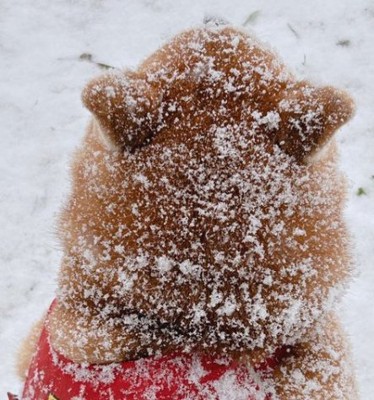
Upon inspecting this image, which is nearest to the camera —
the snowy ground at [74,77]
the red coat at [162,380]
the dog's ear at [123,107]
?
the dog's ear at [123,107]

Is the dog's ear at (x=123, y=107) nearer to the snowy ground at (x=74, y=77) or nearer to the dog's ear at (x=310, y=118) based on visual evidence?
the dog's ear at (x=310, y=118)

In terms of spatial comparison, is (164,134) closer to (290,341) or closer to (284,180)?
(284,180)

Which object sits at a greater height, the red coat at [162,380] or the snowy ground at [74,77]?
the red coat at [162,380]

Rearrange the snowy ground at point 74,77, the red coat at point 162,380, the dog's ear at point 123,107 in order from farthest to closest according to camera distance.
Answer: the snowy ground at point 74,77
the red coat at point 162,380
the dog's ear at point 123,107

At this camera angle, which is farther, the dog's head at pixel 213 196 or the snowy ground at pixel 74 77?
the snowy ground at pixel 74 77

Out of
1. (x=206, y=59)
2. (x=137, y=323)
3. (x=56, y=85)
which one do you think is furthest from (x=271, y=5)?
(x=137, y=323)

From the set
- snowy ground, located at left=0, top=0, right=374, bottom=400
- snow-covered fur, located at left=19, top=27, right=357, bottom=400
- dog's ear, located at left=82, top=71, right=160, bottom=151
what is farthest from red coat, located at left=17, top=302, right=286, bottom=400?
snowy ground, located at left=0, top=0, right=374, bottom=400

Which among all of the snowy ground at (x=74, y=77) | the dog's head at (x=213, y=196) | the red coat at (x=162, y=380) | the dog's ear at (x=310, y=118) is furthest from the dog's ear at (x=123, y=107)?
the snowy ground at (x=74, y=77)
